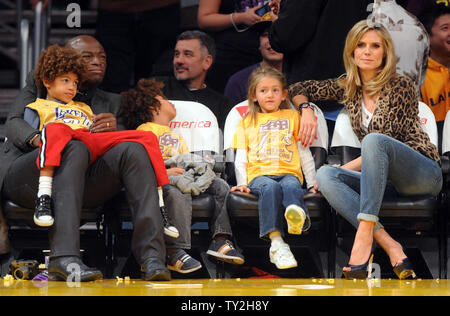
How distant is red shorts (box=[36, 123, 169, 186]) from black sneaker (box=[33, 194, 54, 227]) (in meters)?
0.14

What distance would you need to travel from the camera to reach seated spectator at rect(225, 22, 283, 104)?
487cm

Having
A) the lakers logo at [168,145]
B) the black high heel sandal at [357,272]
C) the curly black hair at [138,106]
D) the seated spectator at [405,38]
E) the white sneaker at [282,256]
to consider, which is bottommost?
the black high heel sandal at [357,272]

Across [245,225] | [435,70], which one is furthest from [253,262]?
[435,70]

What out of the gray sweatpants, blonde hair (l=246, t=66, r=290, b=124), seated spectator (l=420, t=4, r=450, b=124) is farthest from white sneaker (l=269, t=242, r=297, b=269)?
seated spectator (l=420, t=4, r=450, b=124)

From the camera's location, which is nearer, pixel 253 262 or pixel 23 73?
pixel 253 262

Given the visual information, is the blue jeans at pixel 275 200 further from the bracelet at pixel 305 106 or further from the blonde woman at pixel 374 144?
the bracelet at pixel 305 106

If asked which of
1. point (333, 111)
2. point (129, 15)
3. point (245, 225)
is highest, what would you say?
point (129, 15)

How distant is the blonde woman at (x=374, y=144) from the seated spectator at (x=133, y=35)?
52.2 inches

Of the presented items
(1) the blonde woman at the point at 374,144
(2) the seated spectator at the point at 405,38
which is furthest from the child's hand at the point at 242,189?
(2) the seated spectator at the point at 405,38

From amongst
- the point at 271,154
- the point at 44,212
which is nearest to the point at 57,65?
the point at 44,212

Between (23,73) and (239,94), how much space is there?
1.40 metres

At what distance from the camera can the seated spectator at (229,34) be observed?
16.6 ft

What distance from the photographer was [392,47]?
3.90m

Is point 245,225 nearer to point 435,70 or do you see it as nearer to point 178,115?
point 178,115
